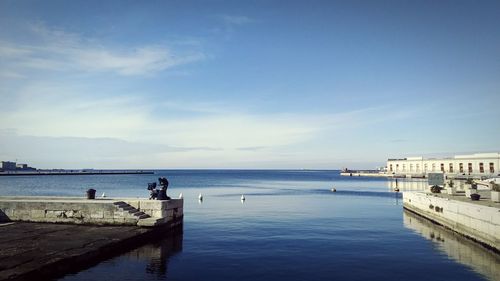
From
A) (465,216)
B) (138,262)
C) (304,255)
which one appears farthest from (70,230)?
(465,216)

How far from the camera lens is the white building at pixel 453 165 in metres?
136

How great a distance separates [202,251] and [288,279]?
771cm

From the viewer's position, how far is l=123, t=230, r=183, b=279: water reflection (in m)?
18.0

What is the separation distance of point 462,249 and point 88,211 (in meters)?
26.0

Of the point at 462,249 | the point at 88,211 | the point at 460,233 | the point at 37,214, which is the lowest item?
the point at 462,249

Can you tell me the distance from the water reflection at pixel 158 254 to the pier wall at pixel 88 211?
189cm

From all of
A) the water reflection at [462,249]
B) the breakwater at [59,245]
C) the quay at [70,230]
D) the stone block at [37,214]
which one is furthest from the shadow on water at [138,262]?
the water reflection at [462,249]

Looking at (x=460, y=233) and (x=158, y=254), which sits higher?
(x=460, y=233)

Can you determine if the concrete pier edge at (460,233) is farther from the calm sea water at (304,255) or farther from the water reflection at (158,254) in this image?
the water reflection at (158,254)

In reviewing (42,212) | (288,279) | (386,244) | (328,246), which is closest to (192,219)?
(42,212)

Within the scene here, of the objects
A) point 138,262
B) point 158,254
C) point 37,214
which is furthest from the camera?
point 37,214

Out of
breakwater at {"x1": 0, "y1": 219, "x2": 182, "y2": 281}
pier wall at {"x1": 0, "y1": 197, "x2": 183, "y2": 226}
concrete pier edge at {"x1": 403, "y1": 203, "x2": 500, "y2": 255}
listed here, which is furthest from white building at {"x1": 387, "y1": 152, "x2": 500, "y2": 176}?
breakwater at {"x1": 0, "y1": 219, "x2": 182, "y2": 281}

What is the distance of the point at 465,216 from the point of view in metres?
27.2

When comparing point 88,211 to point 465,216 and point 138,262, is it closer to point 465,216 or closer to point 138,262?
point 138,262
